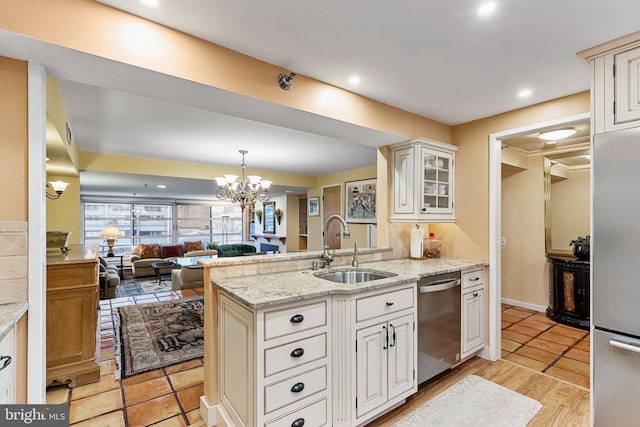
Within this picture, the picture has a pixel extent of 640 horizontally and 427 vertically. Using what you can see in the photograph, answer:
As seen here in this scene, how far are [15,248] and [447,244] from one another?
11.5 feet

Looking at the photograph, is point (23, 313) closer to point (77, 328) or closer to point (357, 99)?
point (77, 328)

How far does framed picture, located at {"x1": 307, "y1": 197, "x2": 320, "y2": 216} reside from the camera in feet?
24.0

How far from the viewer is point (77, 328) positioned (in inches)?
97.6

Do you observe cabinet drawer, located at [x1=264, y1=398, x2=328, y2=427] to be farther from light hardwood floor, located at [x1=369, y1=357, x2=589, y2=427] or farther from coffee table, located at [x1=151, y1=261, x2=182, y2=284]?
coffee table, located at [x1=151, y1=261, x2=182, y2=284]

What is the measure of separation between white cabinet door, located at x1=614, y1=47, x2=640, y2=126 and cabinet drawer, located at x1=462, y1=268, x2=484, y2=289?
157cm

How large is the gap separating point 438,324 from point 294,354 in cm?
137

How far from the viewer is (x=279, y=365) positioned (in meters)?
1.58

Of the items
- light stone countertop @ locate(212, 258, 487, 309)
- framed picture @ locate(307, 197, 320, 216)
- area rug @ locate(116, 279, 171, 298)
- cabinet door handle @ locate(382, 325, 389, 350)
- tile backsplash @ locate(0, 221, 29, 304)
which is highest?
framed picture @ locate(307, 197, 320, 216)

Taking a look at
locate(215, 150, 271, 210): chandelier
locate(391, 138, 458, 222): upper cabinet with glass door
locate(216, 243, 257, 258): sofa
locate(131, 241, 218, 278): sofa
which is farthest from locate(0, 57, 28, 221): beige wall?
locate(216, 243, 257, 258): sofa

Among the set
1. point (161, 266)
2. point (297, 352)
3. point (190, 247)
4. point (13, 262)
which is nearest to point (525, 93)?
point (297, 352)

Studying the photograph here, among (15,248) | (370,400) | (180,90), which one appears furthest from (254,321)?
A: (180,90)

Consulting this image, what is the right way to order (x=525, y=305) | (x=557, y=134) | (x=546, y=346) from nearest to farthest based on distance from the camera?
(x=546, y=346) → (x=557, y=134) → (x=525, y=305)

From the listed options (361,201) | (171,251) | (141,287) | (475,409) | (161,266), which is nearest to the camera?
(475,409)

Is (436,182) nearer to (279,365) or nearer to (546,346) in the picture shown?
(546,346)
